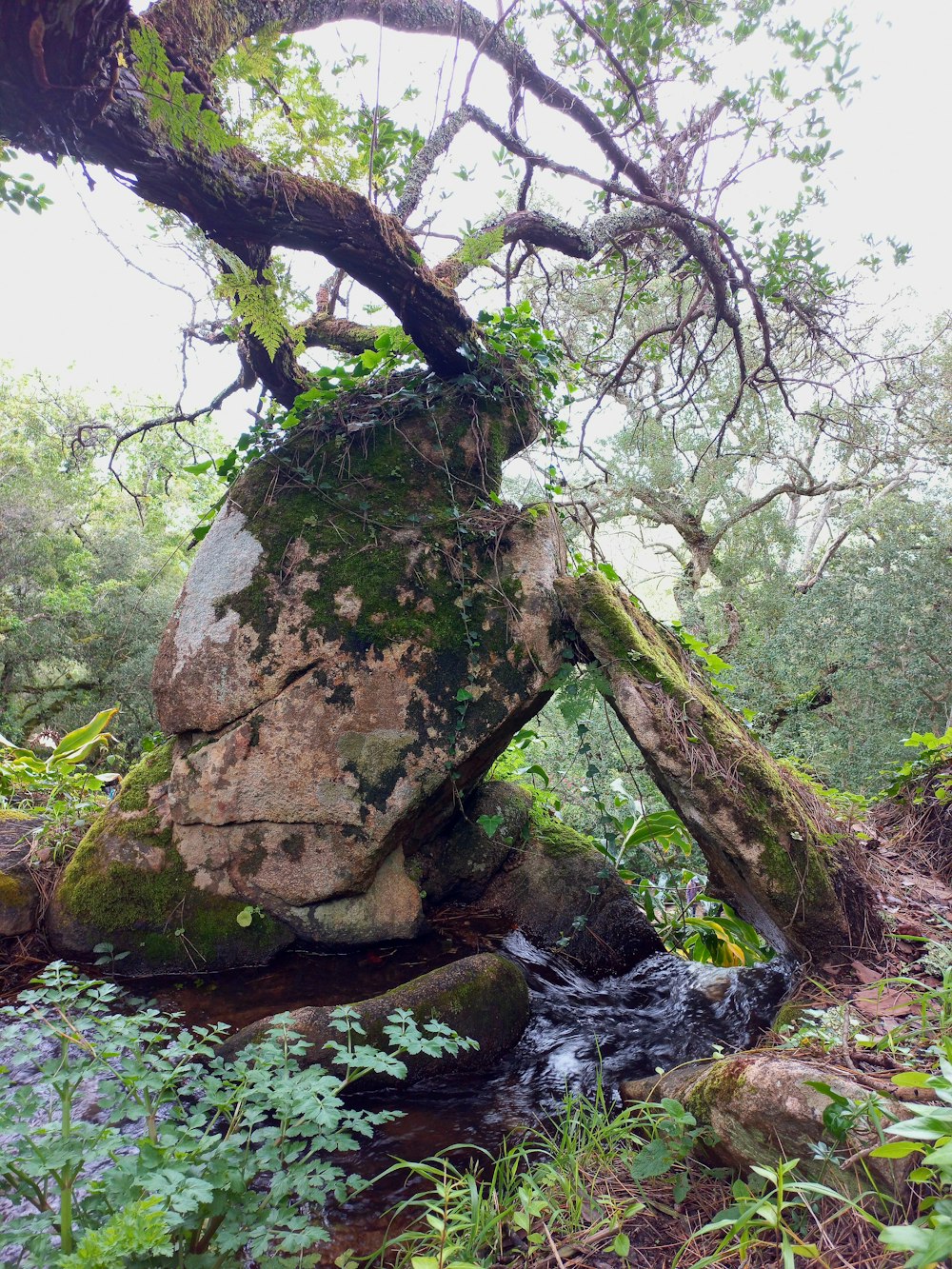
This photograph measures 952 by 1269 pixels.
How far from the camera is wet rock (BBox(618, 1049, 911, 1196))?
182 centimetres

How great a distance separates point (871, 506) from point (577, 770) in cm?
700

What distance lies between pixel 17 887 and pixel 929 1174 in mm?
4264

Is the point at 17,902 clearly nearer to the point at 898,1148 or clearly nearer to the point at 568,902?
the point at 568,902

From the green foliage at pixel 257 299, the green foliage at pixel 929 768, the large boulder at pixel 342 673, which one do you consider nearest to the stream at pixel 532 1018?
the large boulder at pixel 342 673

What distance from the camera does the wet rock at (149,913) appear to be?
3.79 m

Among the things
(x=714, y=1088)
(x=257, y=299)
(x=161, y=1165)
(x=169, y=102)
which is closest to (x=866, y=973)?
(x=714, y=1088)

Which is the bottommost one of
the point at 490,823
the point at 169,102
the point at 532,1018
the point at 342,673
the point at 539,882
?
the point at 532,1018

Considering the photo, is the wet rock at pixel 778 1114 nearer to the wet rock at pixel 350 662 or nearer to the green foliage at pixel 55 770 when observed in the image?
the wet rock at pixel 350 662

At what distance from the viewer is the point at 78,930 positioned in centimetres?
381

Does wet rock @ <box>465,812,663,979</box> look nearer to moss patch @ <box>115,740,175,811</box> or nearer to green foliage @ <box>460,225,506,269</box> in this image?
moss patch @ <box>115,740,175,811</box>

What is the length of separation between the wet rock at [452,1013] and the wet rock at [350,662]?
794 millimetres

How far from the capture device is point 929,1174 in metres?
1.50

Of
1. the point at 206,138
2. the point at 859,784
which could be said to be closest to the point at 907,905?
the point at 206,138

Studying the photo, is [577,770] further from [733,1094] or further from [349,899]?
[733,1094]
